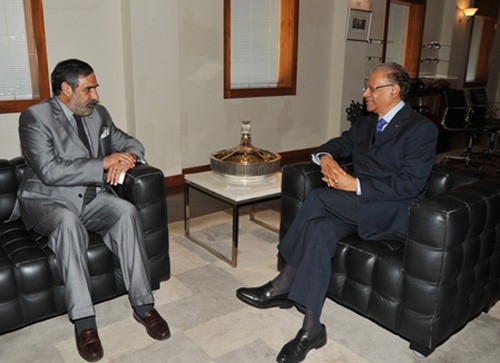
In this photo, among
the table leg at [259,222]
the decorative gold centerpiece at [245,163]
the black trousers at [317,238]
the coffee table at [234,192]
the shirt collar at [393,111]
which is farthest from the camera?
the table leg at [259,222]

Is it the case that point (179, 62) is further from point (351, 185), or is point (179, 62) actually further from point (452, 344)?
point (452, 344)

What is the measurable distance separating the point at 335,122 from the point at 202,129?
2281 mm

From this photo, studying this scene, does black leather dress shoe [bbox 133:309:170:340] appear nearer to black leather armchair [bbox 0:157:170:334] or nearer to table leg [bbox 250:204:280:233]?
black leather armchair [bbox 0:157:170:334]

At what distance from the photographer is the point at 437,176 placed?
8.47 feet

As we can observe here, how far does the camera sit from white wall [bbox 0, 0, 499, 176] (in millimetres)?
4207

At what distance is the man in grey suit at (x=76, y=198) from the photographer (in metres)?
2.14

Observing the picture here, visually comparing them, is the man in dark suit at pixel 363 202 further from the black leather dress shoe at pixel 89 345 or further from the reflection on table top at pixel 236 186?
the black leather dress shoe at pixel 89 345

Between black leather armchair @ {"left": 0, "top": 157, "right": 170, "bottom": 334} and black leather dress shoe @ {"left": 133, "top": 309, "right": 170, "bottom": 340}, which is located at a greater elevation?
black leather armchair @ {"left": 0, "top": 157, "right": 170, "bottom": 334}

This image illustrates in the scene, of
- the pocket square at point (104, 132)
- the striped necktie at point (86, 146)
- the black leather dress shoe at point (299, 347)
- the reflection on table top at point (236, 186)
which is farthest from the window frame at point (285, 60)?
the black leather dress shoe at point (299, 347)

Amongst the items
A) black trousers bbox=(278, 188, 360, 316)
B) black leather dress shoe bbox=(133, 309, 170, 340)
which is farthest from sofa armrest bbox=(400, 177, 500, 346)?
black leather dress shoe bbox=(133, 309, 170, 340)

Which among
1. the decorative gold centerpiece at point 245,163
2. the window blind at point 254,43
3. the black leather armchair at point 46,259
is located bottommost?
the black leather armchair at point 46,259

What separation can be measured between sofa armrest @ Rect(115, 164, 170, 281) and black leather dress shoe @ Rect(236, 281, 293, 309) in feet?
1.76

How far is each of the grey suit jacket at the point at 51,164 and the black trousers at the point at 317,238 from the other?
1085 mm

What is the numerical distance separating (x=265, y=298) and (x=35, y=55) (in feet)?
10.0
